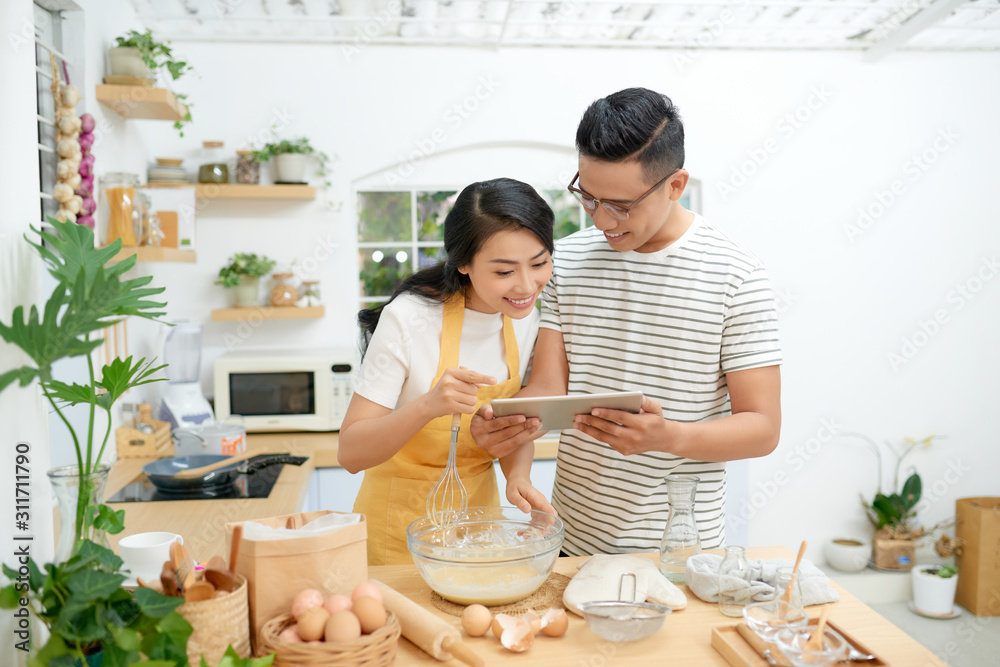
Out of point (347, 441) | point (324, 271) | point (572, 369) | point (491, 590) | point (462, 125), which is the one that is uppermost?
point (462, 125)

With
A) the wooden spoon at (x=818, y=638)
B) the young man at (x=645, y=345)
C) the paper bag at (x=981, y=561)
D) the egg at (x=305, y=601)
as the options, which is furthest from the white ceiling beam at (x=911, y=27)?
the egg at (x=305, y=601)

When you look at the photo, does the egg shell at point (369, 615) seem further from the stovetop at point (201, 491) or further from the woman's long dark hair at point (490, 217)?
the stovetop at point (201, 491)

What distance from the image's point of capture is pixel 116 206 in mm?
2666

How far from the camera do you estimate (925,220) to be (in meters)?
3.92

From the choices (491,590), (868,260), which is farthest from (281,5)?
(868,260)

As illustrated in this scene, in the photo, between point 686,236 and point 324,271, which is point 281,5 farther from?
point 686,236

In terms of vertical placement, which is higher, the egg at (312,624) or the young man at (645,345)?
the young man at (645,345)

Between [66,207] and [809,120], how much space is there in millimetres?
3241

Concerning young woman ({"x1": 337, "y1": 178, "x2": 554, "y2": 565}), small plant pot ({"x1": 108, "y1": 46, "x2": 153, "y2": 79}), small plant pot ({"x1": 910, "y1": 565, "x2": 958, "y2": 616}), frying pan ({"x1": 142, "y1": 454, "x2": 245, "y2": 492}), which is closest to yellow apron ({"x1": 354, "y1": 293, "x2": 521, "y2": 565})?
young woman ({"x1": 337, "y1": 178, "x2": 554, "y2": 565})

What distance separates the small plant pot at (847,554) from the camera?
384 centimetres

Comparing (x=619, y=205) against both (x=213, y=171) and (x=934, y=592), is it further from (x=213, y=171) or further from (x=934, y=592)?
(x=934, y=592)

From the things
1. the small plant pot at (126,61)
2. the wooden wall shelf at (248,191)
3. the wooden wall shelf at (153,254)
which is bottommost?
the wooden wall shelf at (153,254)

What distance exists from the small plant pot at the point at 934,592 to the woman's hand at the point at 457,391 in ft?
11.0

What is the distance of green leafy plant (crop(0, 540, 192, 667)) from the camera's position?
2.91 ft
